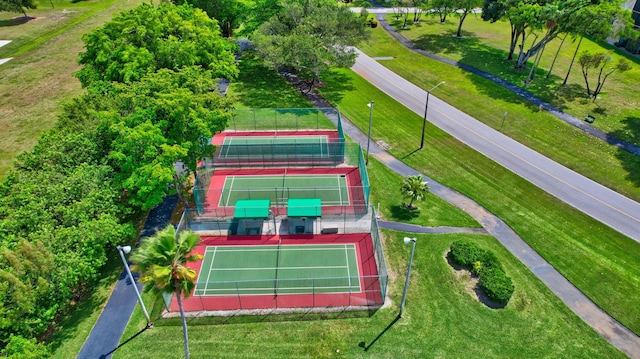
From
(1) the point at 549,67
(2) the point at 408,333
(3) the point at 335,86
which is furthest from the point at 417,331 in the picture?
(1) the point at 549,67

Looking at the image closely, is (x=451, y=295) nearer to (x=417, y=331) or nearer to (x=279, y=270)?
(x=417, y=331)

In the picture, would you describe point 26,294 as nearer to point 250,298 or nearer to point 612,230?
point 250,298

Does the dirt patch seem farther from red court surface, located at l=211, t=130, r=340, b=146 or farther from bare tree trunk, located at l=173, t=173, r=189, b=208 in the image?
bare tree trunk, located at l=173, t=173, r=189, b=208

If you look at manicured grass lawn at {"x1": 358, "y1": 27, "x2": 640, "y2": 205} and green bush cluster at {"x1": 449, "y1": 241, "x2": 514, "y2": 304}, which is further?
manicured grass lawn at {"x1": 358, "y1": 27, "x2": 640, "y2": 205}

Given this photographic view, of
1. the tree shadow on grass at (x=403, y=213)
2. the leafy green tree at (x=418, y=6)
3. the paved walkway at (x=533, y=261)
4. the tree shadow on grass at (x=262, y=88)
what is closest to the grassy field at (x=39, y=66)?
the tree shadow on grass at (x=262, y=88)

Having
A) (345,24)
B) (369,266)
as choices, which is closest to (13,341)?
(369,266)

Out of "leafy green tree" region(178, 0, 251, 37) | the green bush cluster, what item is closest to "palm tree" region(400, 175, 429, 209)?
the green bush cluster
